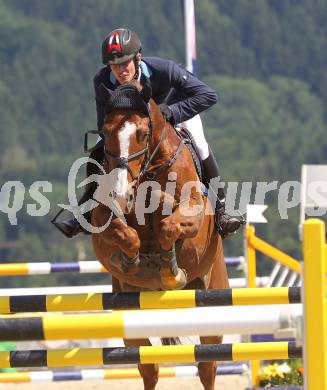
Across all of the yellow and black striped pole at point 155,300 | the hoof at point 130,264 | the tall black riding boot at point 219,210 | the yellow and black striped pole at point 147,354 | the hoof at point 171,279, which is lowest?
the yellow and black striped pole at point 147,354

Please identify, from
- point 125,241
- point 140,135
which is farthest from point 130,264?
point 140,135

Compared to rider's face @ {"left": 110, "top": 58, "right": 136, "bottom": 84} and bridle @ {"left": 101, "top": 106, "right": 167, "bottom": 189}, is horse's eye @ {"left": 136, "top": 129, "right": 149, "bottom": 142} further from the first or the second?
rider's face @ {"left": 110, "top": 58, "right": 136, "bottom": 84}

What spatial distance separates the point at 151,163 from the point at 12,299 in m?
1.32

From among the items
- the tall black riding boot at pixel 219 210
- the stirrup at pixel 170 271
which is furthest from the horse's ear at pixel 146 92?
the tall black riding boot at pixel 219 210

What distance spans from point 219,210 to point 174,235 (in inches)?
37.4

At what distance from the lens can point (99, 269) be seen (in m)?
8.31

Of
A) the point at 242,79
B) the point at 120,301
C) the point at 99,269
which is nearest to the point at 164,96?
the point at 120,301

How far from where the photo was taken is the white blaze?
17.0 feet

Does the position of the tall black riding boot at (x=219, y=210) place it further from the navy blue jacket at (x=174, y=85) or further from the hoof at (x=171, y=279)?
the hoof at (x=171, y=279)

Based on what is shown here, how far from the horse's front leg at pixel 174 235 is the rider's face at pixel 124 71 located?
27.2 inches

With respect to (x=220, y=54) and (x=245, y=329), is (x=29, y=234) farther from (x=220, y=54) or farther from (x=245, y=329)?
(x=245, y=329)

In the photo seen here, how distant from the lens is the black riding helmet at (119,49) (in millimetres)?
5730

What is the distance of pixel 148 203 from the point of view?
568cm

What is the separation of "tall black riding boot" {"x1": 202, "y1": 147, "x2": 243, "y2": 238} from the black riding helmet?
3.18ft
